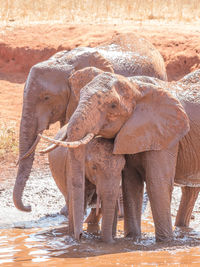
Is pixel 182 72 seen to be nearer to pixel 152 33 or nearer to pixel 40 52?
pixel 152 33

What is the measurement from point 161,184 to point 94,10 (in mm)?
14256

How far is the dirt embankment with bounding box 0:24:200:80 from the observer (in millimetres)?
16562

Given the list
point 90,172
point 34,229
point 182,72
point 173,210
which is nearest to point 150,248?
point 90,172

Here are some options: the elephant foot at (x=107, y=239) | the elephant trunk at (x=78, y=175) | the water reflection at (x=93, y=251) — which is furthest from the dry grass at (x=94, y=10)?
the elephant trunk at (x=78, y=175)

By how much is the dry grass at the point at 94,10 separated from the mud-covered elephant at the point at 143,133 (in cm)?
1202

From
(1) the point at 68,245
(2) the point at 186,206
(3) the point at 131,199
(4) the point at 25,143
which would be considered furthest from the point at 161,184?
(4) the point at 25,143

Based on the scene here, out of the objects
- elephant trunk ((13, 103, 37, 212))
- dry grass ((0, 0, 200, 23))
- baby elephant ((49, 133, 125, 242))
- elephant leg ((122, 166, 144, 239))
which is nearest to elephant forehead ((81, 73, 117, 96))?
baby elephant ((49, 133, 125, 242))

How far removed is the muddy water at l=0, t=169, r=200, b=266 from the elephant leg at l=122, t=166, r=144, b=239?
166 mm

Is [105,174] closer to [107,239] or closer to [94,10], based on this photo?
[107,239]

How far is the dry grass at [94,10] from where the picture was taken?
2036cm

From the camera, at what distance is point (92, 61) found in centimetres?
1030

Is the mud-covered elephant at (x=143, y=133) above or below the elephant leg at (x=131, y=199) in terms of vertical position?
above

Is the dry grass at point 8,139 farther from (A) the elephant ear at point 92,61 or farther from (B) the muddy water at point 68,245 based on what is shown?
(A) the elephant ear at point 92,61

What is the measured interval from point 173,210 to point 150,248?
3034 mm
